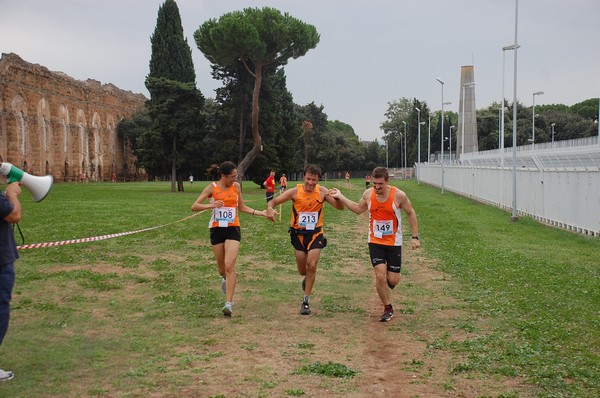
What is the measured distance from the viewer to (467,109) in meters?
68.4

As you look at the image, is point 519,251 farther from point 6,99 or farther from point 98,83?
point 98,83

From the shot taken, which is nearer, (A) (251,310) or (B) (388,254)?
(B) (388,254)

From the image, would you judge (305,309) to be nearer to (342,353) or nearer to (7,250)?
(342,353)

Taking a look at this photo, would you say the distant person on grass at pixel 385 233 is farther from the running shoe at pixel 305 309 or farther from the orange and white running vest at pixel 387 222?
the running shoe at pixel 305 309

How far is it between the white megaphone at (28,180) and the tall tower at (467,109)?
203 ft

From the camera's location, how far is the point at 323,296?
9625mm

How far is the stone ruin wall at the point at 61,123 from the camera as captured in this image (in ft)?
175

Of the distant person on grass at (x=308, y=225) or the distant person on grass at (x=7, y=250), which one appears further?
the distant person on grass at (x=308, y=225)

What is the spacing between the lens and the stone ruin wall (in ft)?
175

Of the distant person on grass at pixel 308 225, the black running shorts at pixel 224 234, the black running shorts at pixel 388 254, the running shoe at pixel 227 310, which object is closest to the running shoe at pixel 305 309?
the distant person on grass at pixel 308 225

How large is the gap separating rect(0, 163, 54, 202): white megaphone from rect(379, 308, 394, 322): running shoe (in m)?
4.21

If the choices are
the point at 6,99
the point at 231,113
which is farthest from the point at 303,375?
the point at 6,99

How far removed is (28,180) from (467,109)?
66501 mm

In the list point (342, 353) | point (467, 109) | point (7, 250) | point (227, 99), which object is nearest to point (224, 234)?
point (342, 353)
